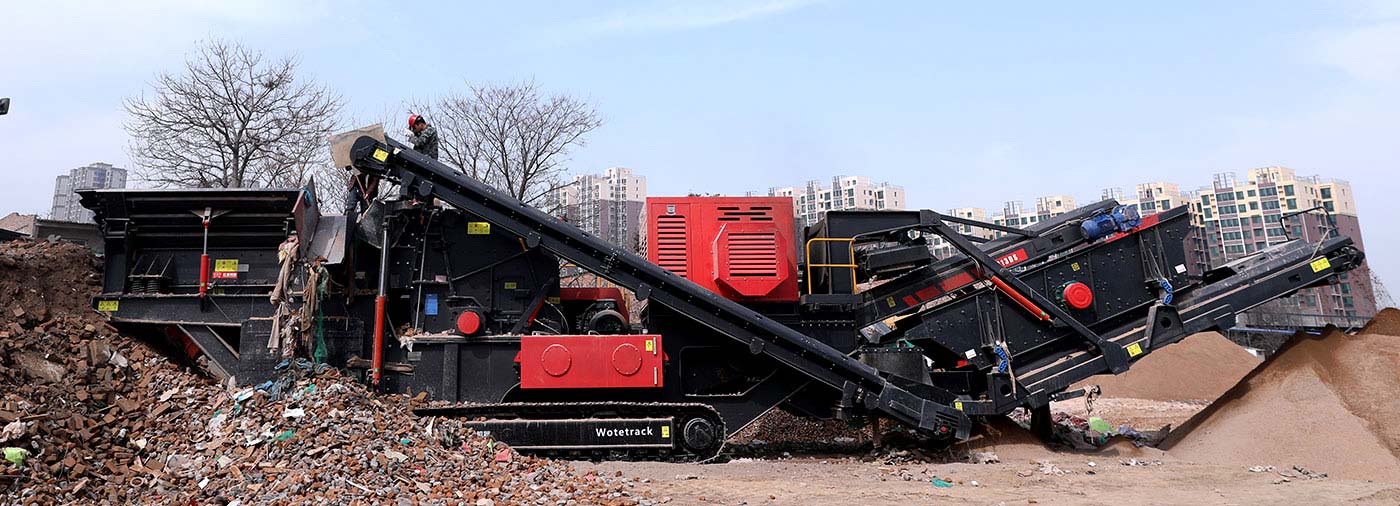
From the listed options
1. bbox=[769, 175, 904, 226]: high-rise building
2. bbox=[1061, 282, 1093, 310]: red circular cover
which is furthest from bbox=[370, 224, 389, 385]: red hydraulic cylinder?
bbox=[769, 175, 904, 226]: high-rise building

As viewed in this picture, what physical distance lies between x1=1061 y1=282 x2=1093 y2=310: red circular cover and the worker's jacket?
25.2 feet

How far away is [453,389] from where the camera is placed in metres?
8.80

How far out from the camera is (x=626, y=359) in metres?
8.80

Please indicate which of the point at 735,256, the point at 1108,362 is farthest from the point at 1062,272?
the point at 735,256

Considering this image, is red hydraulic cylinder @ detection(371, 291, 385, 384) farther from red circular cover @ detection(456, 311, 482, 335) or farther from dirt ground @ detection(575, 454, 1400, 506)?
dirt ground @ detection(575, 454, 1400, 506)

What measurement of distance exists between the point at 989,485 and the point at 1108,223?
12.9ft

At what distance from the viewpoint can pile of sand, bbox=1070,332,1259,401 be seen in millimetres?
19062

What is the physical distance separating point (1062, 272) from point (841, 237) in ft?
8.97

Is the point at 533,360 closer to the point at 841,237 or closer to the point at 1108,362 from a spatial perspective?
the point at 841,237

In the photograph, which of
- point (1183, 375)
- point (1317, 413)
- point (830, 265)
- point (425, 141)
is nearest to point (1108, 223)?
point (1317, 413)

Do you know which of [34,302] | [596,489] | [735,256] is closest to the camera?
[596,489]

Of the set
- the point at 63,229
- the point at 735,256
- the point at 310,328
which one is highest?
the point at 63,229

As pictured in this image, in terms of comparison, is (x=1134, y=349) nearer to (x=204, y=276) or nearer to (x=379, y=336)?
(x=379, y=336)

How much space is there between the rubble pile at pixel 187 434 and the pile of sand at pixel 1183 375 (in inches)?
622
